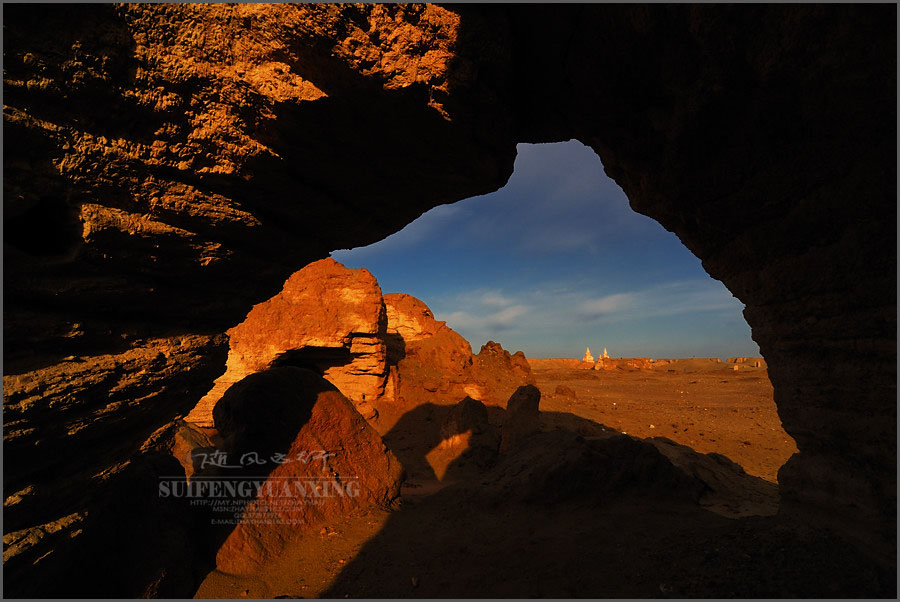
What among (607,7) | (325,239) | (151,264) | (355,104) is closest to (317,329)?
(325,239)

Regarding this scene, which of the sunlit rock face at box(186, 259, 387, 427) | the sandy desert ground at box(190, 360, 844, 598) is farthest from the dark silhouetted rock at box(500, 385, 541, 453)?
the sunlit rock face at box(186, 259, 387, 427)

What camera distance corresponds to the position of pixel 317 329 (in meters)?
13.1

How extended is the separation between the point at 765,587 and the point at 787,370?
1857mm

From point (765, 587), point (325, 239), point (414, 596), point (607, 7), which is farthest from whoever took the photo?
point (325, 239)

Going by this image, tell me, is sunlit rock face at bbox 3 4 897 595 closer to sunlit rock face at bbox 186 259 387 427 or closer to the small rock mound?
the small rock mound

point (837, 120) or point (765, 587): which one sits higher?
point (837, 120)

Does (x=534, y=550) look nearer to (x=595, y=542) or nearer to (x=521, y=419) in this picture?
(x=595, y=542)

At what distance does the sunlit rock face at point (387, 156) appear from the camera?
2160 mm

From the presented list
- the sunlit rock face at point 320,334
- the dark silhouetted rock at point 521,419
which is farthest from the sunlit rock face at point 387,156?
the sunlit rock face at point 320,334


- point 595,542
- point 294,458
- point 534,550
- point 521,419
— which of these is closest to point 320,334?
point 521,419

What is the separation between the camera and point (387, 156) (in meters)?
3.22

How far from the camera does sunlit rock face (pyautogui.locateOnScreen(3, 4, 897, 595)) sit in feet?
7.09

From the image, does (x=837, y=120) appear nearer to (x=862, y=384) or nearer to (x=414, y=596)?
(x=862, y=384)

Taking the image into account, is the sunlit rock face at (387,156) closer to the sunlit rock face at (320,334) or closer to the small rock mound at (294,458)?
the small rock mound at (294,458)
